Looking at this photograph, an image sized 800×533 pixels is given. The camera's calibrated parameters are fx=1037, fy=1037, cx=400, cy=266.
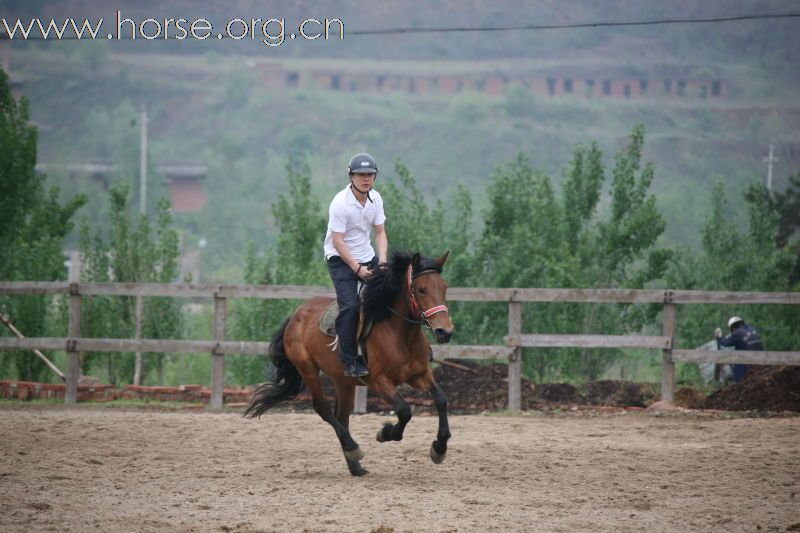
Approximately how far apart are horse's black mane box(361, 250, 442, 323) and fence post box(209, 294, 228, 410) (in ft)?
18.4

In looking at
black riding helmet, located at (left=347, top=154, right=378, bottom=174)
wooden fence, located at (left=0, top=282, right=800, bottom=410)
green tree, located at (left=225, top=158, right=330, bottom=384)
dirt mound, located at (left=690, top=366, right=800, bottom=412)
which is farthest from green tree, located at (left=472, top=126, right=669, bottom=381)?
black riding helmet, located at (left=347, top=154, right=378, bottom=174)

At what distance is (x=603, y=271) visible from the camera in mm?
18516

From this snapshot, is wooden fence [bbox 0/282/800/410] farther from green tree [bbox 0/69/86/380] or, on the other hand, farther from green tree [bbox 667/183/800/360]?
green tree [bbox 667/183/800/360]

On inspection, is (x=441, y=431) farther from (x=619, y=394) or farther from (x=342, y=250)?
(x=619, y=394)

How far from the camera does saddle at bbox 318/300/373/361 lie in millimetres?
9172

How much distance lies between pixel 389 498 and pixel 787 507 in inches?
115

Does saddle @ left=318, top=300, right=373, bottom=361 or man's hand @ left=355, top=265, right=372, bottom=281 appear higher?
man's hand @ left=355, top=265, right=372, bottom=281

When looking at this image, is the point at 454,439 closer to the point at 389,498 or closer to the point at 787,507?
the point at 389,498

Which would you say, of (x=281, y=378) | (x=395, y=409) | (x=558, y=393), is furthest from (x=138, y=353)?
(x=395, y=409)

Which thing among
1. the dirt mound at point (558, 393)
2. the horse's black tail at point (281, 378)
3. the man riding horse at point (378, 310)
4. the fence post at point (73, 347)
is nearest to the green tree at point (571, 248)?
the dirt mound at point (558, 393)

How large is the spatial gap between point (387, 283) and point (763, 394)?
6.73 meters

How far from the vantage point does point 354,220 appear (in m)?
9.28

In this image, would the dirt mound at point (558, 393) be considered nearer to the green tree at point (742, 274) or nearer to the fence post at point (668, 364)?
the fence post at point (668, 364)

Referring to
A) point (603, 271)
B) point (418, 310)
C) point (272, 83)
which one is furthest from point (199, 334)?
point (272, 83)
